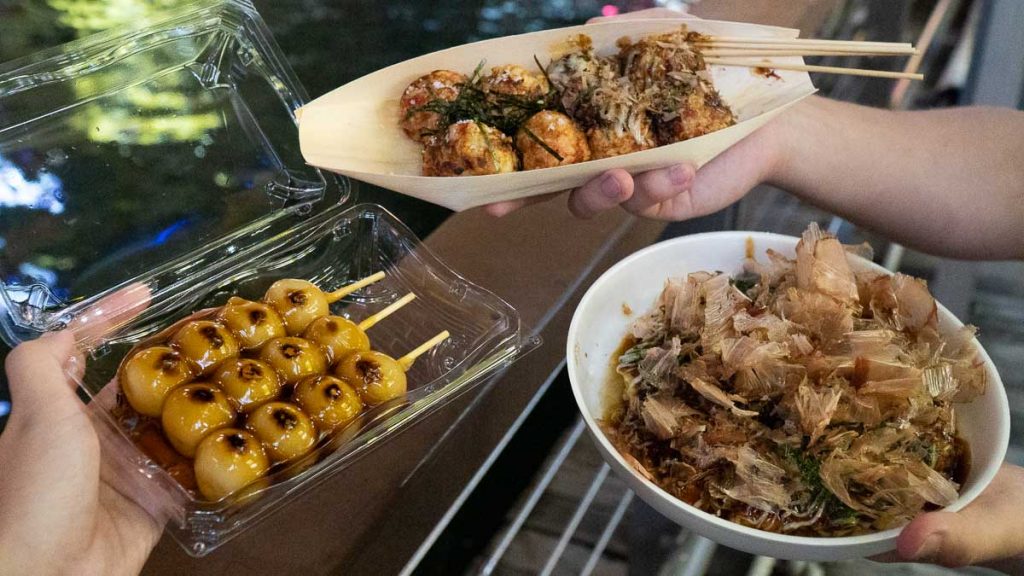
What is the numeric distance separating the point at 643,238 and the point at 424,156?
0.76m

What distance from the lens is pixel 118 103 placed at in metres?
1.62

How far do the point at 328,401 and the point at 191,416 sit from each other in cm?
23

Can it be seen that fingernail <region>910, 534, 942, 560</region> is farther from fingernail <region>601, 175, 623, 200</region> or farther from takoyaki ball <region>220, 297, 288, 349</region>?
takoyaki ball <region>220, 297, 288, 349</region>

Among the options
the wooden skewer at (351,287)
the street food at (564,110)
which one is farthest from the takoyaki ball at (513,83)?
the wooden skewer at (351,287)

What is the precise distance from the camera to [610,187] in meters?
1.64

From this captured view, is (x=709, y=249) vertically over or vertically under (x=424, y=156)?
under

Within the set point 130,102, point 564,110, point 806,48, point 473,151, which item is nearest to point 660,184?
point 564,110

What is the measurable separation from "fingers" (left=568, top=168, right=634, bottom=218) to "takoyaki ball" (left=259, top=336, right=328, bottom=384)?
709mm

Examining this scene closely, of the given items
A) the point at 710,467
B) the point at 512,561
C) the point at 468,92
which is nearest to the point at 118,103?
the point at 468,92

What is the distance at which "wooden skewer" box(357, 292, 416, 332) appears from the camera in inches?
60.8

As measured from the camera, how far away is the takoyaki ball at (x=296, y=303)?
4.98ft

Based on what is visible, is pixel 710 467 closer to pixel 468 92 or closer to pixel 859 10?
pixel 468 92

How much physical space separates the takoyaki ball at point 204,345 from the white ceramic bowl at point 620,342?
0.67 m

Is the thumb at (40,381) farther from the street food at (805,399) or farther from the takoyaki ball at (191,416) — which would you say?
the street food at (805,399)
